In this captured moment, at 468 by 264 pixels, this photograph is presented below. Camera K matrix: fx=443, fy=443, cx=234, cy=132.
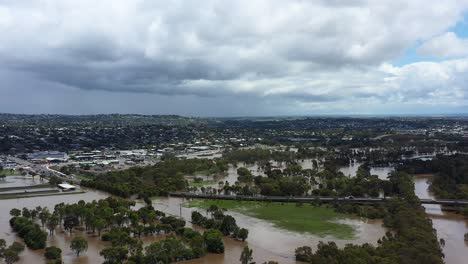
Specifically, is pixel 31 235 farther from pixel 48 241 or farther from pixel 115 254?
pixel 115 254

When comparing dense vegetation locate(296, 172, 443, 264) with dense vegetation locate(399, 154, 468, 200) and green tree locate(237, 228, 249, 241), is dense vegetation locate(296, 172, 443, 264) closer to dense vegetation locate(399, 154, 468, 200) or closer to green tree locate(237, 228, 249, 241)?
green tree locate(237, 228, 249, 241)

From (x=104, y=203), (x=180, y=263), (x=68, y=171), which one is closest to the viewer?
(x=180, y=263)

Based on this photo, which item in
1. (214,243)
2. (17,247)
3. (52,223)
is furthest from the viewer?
(52,223)

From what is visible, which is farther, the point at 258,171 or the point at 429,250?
the point at 258,171

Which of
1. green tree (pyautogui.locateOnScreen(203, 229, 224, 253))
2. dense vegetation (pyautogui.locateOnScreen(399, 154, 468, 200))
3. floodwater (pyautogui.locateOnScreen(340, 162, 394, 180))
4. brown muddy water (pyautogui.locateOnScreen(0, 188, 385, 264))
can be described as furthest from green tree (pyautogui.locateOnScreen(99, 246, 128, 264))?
floodwater (pyautogui.locateOnScreen(340, 162, 394, 180))

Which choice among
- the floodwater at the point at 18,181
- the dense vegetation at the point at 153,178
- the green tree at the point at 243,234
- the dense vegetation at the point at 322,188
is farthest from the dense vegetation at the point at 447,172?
the floodwater at the point at 18,181

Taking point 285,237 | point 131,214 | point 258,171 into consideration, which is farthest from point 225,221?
point 258,171

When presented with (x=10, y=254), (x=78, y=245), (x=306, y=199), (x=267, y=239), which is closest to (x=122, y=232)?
(x=78, y=245)

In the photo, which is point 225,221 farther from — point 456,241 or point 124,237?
point 456,241
